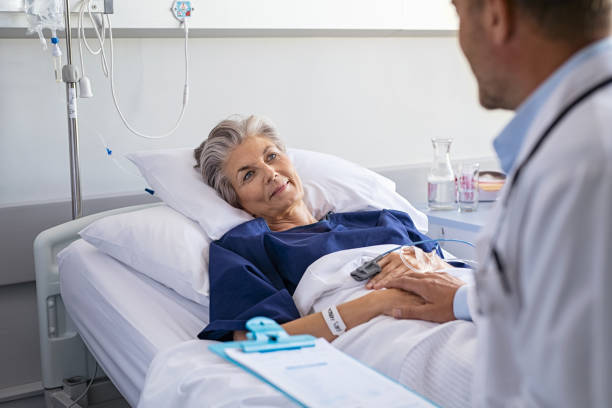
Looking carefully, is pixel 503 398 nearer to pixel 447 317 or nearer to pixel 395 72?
pixel 447 317

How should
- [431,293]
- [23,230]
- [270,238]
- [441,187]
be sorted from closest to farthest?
[431,293]
[270,238]
[23,230]
[441,187]

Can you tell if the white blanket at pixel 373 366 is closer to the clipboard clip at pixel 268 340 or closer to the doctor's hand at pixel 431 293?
the doctor's hand at pixel 431 293

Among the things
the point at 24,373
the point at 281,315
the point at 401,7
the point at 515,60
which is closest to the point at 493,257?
the point at 515,60

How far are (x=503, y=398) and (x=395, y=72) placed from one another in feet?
8.57

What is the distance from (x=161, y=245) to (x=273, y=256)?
0.34 meters

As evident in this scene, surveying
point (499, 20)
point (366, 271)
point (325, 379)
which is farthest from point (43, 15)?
point (499, 20)

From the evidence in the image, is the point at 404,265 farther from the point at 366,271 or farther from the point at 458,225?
the point at 458,225

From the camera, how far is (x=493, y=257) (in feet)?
2.72

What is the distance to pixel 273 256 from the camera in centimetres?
206

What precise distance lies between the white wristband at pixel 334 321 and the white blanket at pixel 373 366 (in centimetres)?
4

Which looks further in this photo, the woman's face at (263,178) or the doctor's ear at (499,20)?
the woman's face at (263,178)

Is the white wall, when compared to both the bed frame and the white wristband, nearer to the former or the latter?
the bed frame

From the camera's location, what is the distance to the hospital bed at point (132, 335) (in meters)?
1.49

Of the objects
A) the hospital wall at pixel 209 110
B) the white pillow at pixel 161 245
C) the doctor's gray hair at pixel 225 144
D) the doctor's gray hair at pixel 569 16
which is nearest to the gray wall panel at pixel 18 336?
the hospital wall at pixel 209 110
